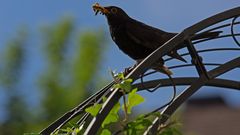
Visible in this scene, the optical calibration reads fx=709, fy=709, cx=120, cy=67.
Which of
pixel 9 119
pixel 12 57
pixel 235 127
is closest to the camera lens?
pixel 9 119

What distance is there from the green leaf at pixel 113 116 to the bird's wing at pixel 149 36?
1.45ft

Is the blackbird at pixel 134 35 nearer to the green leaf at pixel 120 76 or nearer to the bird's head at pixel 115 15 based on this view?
the bird's head at pixel 115 15

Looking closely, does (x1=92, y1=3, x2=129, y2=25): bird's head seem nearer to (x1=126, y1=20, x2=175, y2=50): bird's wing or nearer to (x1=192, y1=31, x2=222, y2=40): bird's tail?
(x1=126, y1=20, x2=175, y2=50): bird's wing

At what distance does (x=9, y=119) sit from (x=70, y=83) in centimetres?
138

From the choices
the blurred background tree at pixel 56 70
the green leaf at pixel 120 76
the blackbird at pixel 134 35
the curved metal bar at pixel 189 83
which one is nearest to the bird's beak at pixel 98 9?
the blackbird at pixel 134 35

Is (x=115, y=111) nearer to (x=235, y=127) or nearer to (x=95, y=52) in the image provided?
(x=95, y=52)

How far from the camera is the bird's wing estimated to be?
73.5 inches

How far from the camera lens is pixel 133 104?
1.47 meters

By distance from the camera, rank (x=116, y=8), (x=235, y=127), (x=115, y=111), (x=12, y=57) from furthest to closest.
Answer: (x=235, y=127), (x=12, y=57), (x=116, y=8), (x=115, y=111)

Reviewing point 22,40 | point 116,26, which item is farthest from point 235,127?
point 116,26

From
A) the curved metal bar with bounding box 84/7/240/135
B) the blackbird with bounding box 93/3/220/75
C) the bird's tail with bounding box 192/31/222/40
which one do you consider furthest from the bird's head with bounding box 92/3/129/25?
the curved metal bar with bounding box 84/7/240/135

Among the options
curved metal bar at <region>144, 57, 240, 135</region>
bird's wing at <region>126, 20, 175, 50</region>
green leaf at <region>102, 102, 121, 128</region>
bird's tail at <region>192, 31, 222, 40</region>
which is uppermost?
bird's wing at <region>126, 20, 175, 50</region>

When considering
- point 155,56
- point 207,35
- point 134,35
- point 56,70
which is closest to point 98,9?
point 134,35

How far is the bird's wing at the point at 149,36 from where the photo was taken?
73.5 inches
